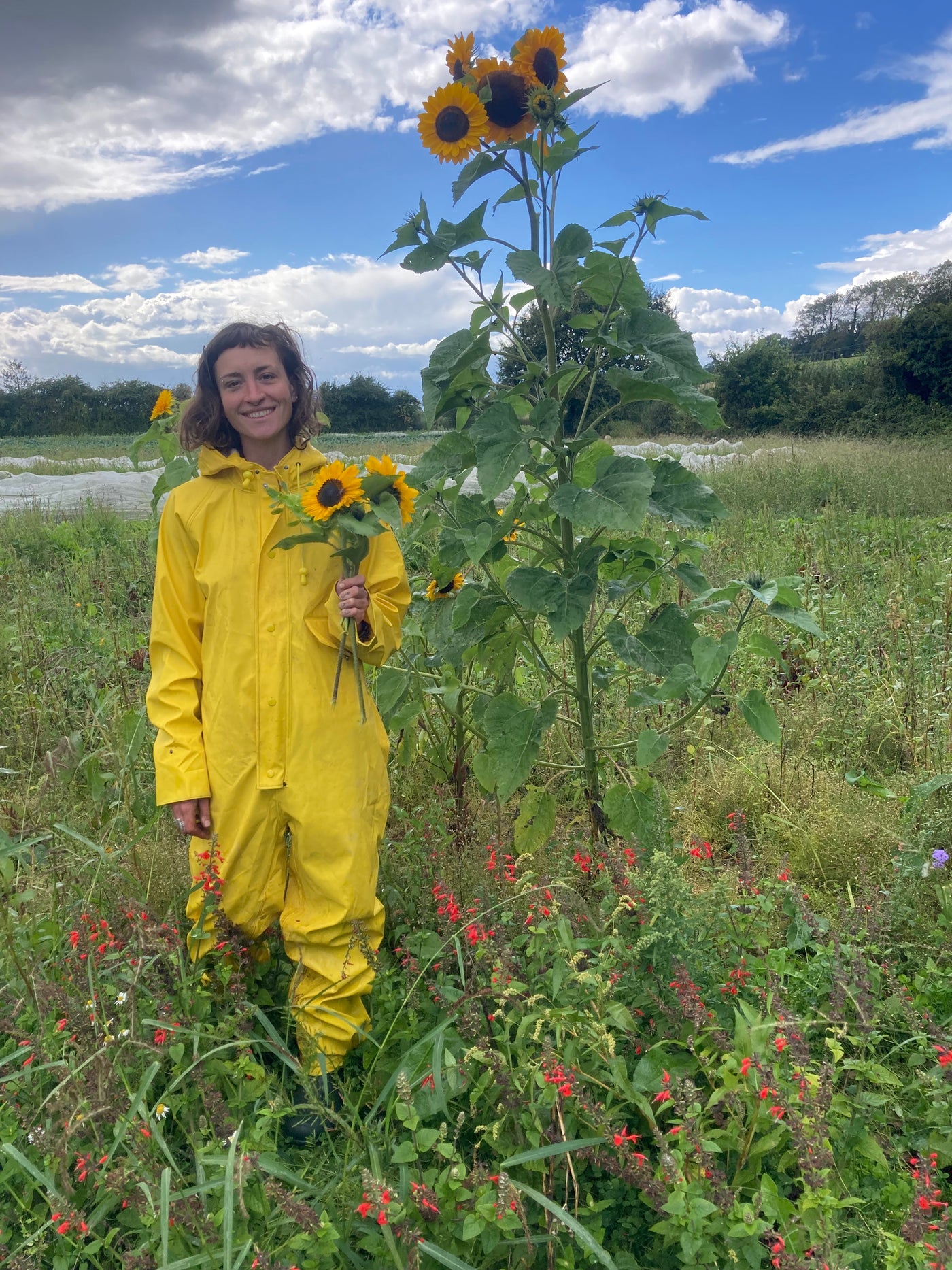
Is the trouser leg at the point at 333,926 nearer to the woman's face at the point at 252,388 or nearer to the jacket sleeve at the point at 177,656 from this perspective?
the jacket sleeve at the point at 177,656

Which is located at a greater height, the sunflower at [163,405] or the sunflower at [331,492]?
Result: the sunflower at [163,405]

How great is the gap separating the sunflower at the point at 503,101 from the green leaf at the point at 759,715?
134 centimetres

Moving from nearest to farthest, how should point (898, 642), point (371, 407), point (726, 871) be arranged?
point (726, 871) → point (898, 642) → point (371, 407)

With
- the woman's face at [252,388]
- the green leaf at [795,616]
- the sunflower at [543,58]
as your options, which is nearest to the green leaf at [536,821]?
the green leaf at [795,616]

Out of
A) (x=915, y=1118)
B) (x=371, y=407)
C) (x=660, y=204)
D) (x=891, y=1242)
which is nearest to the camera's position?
(x=891, y=1242)

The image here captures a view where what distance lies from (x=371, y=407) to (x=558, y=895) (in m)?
40.6

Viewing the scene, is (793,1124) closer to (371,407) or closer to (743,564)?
(743,564)

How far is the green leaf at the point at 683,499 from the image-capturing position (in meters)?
1.94

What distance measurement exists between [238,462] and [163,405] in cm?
63

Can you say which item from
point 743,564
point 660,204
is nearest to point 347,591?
point 660,204

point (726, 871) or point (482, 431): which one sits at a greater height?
point (482, 431)

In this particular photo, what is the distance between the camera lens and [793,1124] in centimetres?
126

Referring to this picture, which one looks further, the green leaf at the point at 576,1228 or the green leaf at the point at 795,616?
the green leaf at the point at 795,616

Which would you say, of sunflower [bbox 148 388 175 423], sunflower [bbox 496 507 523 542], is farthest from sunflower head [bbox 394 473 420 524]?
sunflower [bbox 148 388 175 423]
